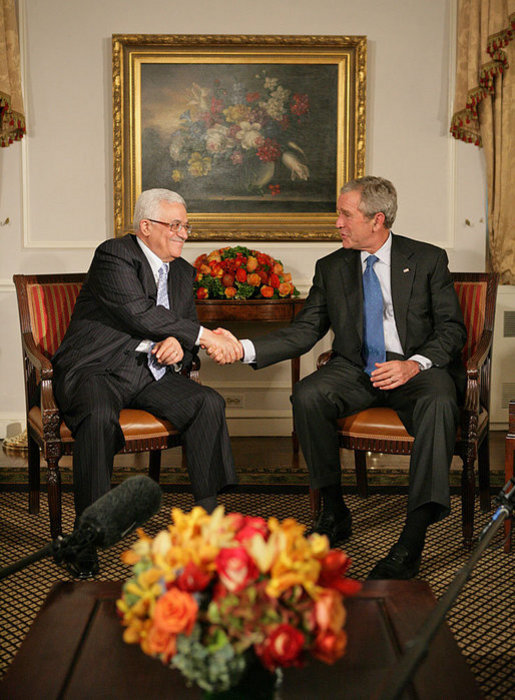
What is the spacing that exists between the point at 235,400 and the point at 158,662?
3797mm

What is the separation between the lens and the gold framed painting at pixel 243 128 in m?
4.99

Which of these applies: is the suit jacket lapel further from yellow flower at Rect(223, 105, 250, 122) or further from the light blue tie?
yellow flower at Rect(223, 105, 250, 122)

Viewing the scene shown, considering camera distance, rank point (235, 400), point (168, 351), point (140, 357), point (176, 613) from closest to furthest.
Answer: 1. point (176, 613)
2. point (168, 351)
3. point (140, 357)
4. point (235, 400)

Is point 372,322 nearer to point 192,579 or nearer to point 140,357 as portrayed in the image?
point 140,357

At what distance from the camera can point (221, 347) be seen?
3.37m

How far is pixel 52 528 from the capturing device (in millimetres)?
3139

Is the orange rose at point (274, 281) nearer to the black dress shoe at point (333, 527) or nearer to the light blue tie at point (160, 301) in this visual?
the light blue tie at point (160, 301)

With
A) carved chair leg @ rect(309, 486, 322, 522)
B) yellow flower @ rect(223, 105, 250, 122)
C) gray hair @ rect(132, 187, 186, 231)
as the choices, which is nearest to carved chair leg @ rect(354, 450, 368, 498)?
carved chair leg @ rect(309, 486, 322, 522)

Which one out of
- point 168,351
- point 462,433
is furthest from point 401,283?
point 168,351

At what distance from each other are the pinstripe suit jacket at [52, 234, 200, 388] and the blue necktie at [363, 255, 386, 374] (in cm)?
75

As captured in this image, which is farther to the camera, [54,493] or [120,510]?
[54,493]

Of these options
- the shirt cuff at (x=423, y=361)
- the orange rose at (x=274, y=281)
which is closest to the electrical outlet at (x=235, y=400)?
the orange rose at (x=274, y=281)

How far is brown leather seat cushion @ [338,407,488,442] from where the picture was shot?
309 centimetres

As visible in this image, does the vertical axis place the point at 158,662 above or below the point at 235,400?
above
